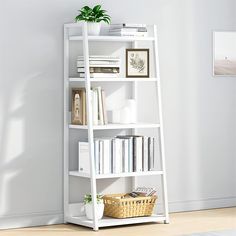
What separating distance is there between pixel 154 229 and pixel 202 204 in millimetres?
960

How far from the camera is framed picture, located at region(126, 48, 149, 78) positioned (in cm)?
559

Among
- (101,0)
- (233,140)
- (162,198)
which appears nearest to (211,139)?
(233,140)

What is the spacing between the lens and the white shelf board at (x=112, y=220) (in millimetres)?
5301

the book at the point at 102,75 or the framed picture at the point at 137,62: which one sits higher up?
the framed picture at the point at 137,62

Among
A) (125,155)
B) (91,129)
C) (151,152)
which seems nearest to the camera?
(91,129)

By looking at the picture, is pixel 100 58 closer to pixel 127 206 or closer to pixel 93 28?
pixel 93 28

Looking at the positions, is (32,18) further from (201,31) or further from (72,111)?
(201,31)

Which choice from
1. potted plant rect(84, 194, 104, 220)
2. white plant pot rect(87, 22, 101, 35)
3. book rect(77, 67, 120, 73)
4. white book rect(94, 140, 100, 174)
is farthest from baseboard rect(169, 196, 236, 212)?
white plant pot rect(87, 22, 101, 35)

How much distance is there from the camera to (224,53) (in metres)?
6.27

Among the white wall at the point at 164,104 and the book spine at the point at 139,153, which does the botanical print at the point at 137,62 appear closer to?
the white wall at the point at 164,104

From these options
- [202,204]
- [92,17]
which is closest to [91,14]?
[92,17]

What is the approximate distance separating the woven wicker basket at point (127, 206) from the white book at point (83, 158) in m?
0.31

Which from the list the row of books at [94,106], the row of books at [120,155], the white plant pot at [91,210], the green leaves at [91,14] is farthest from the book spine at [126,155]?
the green leaves at [91,14]

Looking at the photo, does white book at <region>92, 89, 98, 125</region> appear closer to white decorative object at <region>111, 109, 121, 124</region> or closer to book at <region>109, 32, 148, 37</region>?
white decorative object at <region>111, 109, 121, 124</region>
